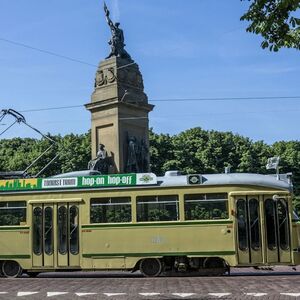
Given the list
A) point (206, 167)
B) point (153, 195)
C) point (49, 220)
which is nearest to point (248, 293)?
point (153, 195)

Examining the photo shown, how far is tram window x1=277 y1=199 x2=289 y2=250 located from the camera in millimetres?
14703

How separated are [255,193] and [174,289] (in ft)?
14.2

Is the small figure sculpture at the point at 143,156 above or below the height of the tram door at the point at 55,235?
above

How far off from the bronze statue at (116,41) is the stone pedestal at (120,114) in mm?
570

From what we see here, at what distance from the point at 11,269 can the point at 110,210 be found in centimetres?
342

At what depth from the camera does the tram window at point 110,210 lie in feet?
51.4

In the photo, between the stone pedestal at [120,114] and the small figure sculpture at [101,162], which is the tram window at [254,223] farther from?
the stone pedestal at [120,114]

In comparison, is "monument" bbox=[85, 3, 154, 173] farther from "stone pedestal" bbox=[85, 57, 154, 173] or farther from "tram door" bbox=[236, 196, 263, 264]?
"tram door" bbox=[236, 196, 263, 264]

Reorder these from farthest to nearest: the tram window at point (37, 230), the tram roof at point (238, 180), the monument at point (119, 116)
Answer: the monument at point (119, 116) → the tram window at point (37, 230) → the tram roof at point (238, 180)

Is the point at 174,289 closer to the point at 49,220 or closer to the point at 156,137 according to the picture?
the point at 49,220

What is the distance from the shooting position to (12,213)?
1653 centimetres

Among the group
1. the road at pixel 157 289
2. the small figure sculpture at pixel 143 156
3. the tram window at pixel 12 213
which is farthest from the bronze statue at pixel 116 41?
the road at pixel 157 289

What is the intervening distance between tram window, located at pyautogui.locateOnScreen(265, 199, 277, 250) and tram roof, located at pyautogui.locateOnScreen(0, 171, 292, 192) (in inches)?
19.4

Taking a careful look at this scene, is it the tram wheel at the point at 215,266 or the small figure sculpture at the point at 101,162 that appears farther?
the small figure sculpture at the point at 101,162
